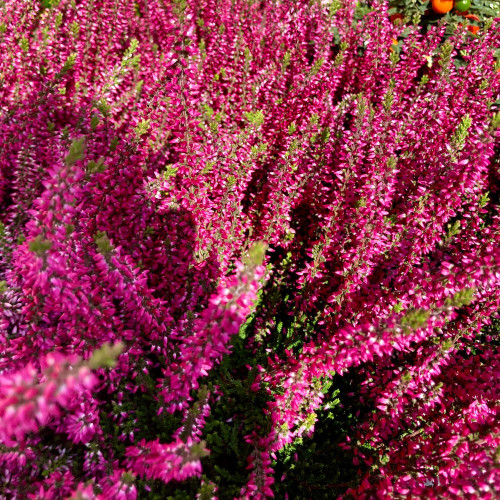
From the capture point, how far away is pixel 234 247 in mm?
2854

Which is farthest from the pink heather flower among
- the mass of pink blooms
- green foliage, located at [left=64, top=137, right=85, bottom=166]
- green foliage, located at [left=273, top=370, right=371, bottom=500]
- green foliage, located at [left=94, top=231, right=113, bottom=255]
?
green foliage, located at [left=64, top=137, right=85, bottom=166]

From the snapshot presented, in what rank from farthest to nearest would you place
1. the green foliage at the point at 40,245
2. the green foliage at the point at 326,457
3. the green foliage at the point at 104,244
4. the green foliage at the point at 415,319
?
the green foliage at the point at 326,457 → the green foliage at the point at 104,244 → the green foliage at the point at 415,319 → the green foliage at the point at 40,245

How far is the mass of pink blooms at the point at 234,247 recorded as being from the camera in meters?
1.64

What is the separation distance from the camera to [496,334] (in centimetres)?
304

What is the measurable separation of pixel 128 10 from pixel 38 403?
4.50 metres

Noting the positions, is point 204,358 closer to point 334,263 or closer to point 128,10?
point 334,263

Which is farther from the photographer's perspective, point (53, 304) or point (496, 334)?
point (496, 334)

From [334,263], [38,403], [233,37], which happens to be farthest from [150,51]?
[38,403]

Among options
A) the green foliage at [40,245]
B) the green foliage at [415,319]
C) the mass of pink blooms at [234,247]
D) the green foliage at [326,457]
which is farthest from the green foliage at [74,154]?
the green foliage at [326,457]

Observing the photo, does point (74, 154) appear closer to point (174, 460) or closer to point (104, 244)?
point (104, 244)

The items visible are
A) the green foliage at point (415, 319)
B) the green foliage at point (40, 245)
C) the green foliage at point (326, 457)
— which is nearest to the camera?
the green foliage at point (40, 245)

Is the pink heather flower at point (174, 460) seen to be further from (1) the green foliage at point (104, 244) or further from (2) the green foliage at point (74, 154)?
(2) the green foliage at point (74, 154)

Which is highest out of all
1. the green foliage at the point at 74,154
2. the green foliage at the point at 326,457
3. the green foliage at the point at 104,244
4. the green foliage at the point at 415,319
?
the green foliage at the point at 74,154

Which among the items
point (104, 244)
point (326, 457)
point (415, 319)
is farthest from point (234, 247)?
point (326, 457)
